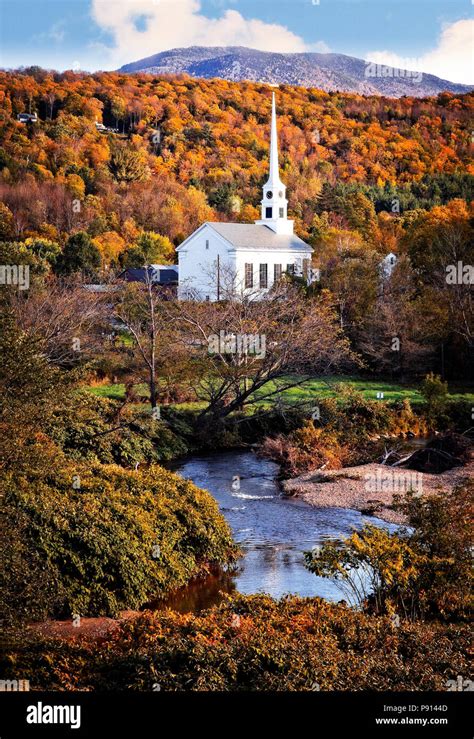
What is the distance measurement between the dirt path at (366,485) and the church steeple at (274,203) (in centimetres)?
3781

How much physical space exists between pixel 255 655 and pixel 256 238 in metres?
50.9

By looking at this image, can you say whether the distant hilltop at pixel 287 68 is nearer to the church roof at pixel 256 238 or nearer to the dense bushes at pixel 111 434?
the church roof at pixel 256 238

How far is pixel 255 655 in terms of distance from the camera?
1279 centimetres

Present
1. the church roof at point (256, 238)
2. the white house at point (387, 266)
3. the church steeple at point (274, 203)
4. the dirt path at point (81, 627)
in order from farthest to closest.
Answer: the church steeple at point (274, 203)
the church roof at point (256, 238)
the white house at point (387, 266)
the dirt path at point (81, 627)

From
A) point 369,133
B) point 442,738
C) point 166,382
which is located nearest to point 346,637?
point 442,738

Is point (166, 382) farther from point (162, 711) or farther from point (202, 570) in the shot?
point (162, 711)

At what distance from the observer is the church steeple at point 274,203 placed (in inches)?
2566

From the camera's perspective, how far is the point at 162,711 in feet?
37.8

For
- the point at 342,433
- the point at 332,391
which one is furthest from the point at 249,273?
the point at 342,433

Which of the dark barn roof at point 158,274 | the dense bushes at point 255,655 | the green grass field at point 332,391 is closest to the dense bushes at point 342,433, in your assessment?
the green grass field at point 332,391

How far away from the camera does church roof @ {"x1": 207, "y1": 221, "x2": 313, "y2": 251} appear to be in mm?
60906

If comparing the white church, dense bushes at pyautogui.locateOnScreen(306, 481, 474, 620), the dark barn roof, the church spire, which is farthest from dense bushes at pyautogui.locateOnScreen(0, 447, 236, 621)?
the church spire

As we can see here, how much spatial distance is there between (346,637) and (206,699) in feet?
8.91

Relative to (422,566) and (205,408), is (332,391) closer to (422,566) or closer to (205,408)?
(205,408)
